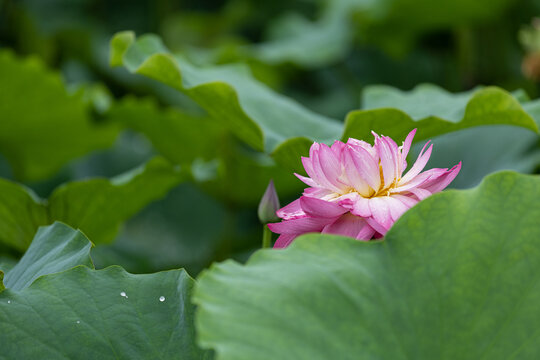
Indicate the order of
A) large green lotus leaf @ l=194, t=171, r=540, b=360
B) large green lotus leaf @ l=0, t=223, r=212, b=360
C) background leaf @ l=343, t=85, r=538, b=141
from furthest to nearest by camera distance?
background leaf @ l=343, t=85, r=538, b=141 < large green lotus leaf @ l=0, t=223, r=212, b=360 < large green lotus leaf @ l=194, t=171, r=540, b=360

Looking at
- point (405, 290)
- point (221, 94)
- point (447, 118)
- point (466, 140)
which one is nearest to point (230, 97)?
point (221, 94)

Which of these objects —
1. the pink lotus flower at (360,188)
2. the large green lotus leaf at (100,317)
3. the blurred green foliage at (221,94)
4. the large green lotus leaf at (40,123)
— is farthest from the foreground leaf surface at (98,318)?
the large green lotus leaf at (40,123)

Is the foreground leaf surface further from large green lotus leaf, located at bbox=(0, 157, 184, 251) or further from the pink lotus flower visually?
large green lotus leaf, located at bbox=(0, 157, 184, 251)

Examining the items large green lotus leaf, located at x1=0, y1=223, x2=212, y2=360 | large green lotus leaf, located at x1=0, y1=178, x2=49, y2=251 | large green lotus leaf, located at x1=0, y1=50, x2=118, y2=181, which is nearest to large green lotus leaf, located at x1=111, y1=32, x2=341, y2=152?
large green lotus leaf, located at x1=0, y1=178, x2=49, y2=251

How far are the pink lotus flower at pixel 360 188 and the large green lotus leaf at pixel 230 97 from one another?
0.96 ft

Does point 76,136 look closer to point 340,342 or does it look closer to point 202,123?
point 202,123

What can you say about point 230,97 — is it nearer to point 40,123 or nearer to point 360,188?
point 360,188

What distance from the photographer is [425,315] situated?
492mm

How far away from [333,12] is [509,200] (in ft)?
5.62

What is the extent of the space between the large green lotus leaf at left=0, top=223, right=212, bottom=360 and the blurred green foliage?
305 mm

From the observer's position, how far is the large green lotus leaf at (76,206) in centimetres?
93

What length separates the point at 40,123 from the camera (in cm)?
151

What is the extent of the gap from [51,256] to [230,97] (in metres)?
0.31

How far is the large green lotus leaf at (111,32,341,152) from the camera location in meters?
0.88
